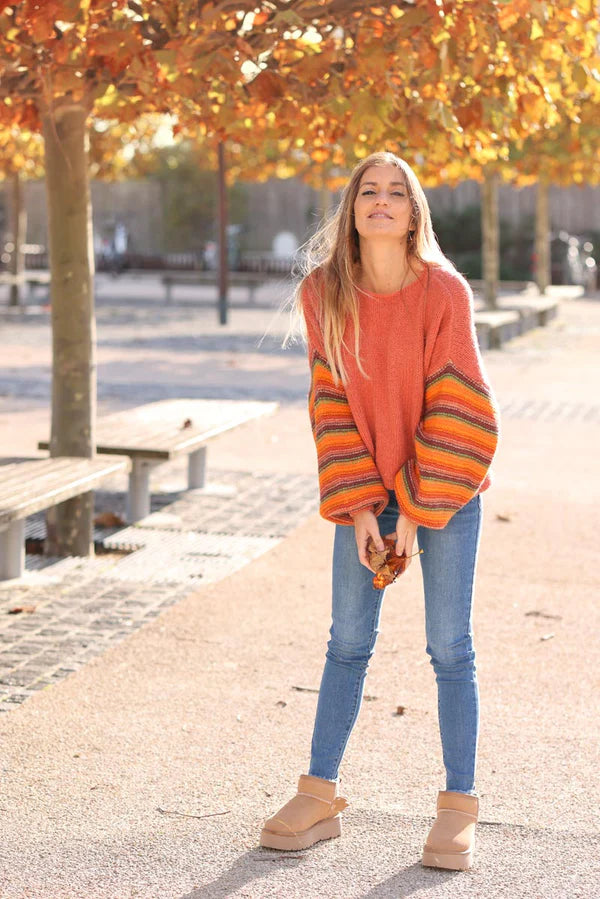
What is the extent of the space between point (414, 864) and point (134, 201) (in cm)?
3653

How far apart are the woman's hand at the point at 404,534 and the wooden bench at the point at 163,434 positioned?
4070mm

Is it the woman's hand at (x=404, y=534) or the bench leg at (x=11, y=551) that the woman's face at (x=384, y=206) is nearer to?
the woman's hand at (x=404, y=534)

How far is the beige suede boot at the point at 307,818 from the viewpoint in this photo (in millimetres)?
4016

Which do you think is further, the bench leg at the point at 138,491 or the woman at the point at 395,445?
the bench leg at the point at 138,491

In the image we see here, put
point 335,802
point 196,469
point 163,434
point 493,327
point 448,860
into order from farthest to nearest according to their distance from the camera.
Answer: point 493,327 < point 196,469 < point 163,434 < point 335,802 < point 448,860

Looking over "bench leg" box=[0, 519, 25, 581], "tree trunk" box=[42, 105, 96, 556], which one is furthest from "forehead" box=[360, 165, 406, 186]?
"tree trunk" box=[42, 105, 96, 556]

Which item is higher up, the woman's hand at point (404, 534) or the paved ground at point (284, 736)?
the woman's hand at point (404, 534)

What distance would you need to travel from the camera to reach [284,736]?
4.96 meters

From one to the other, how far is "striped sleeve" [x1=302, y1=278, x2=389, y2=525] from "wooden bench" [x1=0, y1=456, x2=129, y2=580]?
249 cm

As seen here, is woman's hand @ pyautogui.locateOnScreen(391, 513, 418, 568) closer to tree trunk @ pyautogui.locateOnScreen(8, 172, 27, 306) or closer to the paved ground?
the paved ground

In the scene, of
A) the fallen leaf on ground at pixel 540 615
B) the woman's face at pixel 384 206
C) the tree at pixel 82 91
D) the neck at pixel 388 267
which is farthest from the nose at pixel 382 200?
the fallen leaf on ground at pixel 540 615

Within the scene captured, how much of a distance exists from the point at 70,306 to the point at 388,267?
3.82 metres

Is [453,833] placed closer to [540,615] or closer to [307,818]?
[307,818]

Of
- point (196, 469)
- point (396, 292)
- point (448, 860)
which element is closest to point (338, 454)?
point (396, 292)
